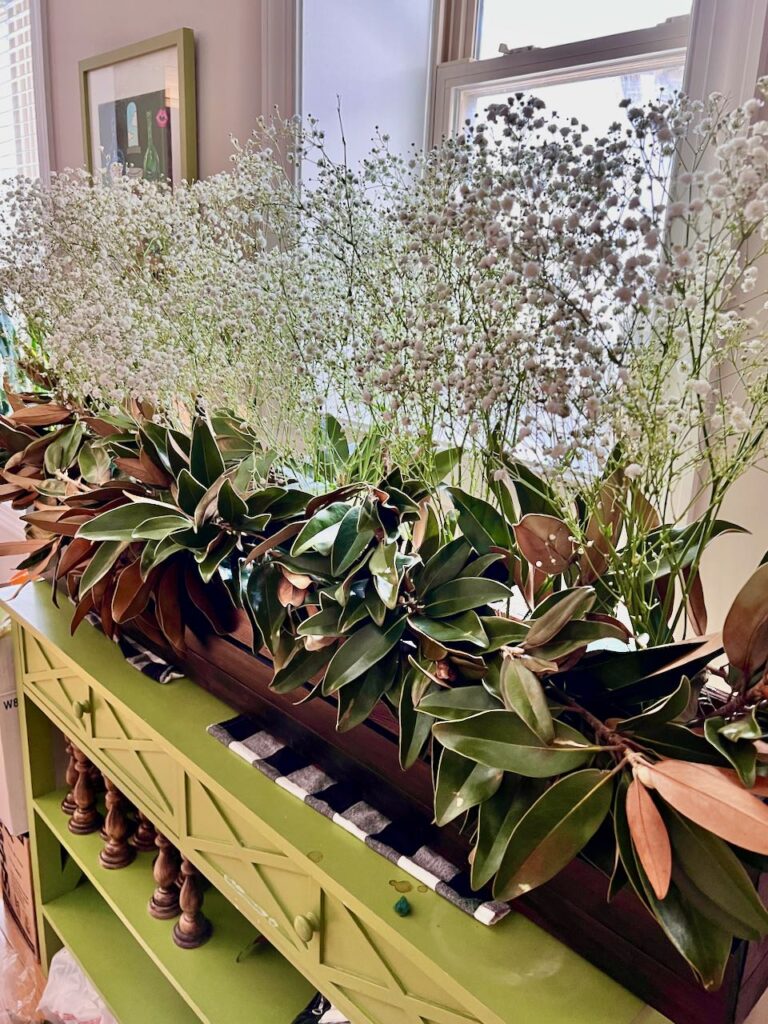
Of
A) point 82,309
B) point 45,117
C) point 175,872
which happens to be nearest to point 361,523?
point 82,309

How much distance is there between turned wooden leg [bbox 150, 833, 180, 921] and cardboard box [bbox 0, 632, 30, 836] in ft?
1.38

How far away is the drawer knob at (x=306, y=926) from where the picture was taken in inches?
30.7

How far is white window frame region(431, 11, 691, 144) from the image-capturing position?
1.08 metres

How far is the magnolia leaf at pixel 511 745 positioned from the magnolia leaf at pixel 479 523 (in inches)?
8.9

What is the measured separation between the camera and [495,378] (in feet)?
1.95

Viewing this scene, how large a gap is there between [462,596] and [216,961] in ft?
2.64

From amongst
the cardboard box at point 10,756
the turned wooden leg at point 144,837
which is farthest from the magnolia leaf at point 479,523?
the cardboard box at point 10,756

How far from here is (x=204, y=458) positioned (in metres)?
0.95

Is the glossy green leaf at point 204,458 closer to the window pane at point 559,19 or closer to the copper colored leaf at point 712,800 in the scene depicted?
the copper colored leaf at point 712,800

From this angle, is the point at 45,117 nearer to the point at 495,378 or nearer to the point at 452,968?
the point at 495,378

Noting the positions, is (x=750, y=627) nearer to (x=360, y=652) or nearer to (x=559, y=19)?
(x=360, y=652)

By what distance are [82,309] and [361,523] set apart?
1.82ft

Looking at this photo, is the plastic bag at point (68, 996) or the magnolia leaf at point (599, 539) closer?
the magnolia leaf at point (599, 539)

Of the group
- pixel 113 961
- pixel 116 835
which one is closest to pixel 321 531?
pixel 116 835
